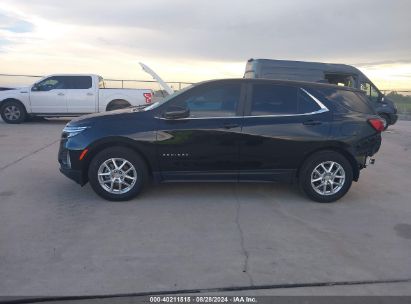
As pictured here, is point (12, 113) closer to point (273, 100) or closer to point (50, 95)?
point (50, 95)

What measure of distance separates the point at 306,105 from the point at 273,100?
461 millimetres

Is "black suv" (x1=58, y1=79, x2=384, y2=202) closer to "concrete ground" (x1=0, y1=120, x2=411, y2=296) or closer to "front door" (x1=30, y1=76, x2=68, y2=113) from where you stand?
"concrete ground" (x1=0, y1=120, x2=411, y2=296)

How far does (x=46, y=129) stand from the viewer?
13367mm

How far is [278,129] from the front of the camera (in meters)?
5.65

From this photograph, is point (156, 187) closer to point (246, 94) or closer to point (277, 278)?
point (246, 94)

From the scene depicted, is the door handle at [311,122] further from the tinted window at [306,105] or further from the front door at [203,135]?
the front door at [203,135]

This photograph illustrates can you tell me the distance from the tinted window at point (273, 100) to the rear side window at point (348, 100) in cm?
49

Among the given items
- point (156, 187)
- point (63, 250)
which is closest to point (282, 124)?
point (156, 187)

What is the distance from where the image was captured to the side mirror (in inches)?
215

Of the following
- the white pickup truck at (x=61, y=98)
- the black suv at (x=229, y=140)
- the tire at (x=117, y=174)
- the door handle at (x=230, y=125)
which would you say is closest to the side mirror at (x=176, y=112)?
the black suv at (x=229, y=140)

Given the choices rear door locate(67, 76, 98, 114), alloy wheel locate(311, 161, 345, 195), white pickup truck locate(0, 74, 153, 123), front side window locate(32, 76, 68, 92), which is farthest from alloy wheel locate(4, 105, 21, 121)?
alloy wheel locate(311, 161, 345, 195)

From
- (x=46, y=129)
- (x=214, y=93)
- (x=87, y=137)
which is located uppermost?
(x=214, y=93)

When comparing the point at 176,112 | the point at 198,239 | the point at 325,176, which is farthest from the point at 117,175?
the point at 325,176

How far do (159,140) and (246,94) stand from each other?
132cm
